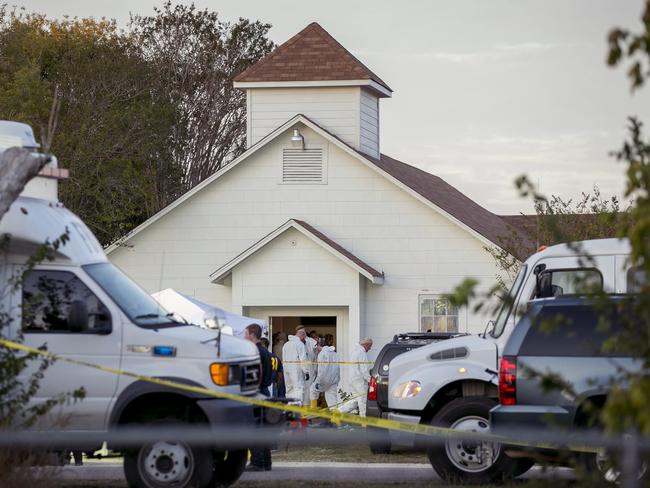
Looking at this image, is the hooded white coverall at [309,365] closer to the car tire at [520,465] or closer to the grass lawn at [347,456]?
the grass lawn at [347,456]

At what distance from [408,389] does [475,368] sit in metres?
0.80

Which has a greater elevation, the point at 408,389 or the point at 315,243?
the point at 315,243

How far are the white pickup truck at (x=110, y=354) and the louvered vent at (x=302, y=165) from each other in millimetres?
21502

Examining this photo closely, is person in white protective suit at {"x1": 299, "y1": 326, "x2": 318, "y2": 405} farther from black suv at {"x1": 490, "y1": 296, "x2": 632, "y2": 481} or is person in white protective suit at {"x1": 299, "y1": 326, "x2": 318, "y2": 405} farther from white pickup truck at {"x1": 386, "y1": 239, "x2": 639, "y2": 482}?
black suv at {"x1": 490, "y1": 296, "x2": 632, "y2": 481}

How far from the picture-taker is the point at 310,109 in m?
36.6

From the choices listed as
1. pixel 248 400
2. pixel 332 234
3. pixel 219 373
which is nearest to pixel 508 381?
pixel 248 400

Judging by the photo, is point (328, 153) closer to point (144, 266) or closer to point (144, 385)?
point (144, 266)

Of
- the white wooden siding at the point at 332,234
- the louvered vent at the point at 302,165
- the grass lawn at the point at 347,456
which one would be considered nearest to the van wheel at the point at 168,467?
the grass lawn at the point at 347,456

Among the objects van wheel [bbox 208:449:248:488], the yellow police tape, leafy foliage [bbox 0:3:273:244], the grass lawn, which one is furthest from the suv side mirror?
leafy foliage [bbox 0:3:273:244]

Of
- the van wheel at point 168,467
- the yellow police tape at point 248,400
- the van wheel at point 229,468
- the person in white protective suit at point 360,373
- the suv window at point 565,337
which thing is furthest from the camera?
the person in white protective suit at point 360,373

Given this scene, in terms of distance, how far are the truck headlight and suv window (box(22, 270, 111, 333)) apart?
376 cm

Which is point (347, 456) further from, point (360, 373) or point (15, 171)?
point (360, 373)

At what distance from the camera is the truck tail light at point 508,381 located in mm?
12797

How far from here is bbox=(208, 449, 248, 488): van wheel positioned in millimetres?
13661
